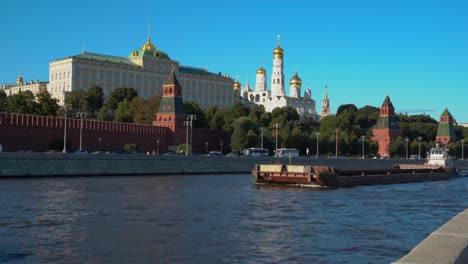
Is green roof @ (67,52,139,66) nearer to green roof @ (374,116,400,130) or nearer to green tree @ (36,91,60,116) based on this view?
green tree @ (36,91,60,116)

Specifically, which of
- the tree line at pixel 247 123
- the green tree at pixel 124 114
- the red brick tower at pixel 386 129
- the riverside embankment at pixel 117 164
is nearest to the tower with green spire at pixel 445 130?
the tree line at pixel 247 123

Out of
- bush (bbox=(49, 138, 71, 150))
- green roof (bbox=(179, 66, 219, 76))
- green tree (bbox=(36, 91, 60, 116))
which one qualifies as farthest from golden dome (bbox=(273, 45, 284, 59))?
bush (bbox=(49, 138, 71, 150))

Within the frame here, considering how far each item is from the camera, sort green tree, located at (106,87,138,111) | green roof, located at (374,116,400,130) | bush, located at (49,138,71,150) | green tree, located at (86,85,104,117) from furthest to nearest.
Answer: green roof, located at (374,116,400,130) < green tree, located at (106,87,138,111) < green tree, located at (86,85,104,117) < bush, located at (49,138,71,150)

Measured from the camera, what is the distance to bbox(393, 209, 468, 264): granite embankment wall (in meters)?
6.70

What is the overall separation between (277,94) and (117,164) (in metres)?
130

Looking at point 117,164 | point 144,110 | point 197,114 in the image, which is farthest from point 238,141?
point 117,164

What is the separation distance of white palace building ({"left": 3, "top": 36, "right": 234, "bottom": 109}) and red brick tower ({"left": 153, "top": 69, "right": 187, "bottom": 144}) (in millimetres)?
41246

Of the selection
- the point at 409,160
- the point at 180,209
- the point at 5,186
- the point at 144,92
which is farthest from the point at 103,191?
the point at 144,92

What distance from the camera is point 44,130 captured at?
58.7 meters

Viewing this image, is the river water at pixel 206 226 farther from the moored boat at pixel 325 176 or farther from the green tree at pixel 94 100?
the green tree at pixel 94 100

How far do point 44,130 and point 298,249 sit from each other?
47.5 meters

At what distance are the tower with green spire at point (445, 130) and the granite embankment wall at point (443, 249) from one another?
11066 cm

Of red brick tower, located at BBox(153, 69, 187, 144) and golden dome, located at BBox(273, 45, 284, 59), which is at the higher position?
golden dome, located at BBox(273, 45, 284, 59)

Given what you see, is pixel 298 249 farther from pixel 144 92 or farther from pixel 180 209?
pixel 144 92
